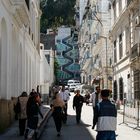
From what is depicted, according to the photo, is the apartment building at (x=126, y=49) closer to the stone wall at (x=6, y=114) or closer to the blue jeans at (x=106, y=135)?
the stone wall at (x=6, y=114)

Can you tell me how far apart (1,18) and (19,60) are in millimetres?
8320

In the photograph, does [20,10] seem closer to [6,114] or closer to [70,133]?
[6,114]

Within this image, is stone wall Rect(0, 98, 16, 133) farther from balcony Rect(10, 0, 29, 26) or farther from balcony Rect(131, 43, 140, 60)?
balcony Rect(131, 43, 140, 60)

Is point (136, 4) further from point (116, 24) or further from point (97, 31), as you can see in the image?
point (97, 31)

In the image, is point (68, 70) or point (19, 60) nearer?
point (19, 60)

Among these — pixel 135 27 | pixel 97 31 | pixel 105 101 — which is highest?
pixel 97 31

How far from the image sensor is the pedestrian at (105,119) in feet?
35.1

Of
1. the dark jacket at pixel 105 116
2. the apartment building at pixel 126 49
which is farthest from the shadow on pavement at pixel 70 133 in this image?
the apartment building at pixel 126 49

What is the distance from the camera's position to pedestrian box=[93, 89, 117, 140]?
10.7 metres

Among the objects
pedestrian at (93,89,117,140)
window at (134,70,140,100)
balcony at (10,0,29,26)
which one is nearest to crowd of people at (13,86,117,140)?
pedestrian at (93,89,117,140)

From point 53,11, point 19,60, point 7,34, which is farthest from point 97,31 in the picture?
point 7,34

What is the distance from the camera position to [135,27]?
34062 millimetres

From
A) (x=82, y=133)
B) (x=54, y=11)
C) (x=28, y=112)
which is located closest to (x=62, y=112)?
(x=82, y=133)

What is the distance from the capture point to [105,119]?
1080cm
